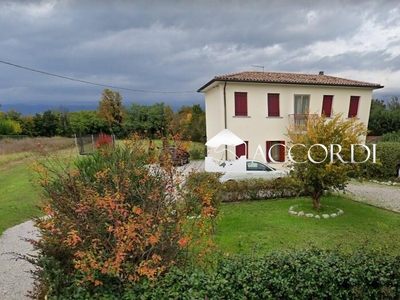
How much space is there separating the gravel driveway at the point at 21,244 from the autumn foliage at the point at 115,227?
2.31 ft

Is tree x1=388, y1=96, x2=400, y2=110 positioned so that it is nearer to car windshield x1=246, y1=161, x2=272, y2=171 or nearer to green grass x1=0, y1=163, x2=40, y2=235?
car windshield x1=246, y1=161, x2=272, y2=171

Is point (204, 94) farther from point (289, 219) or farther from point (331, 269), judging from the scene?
point (331, 269)

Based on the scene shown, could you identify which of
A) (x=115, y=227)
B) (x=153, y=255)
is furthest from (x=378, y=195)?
(x=115, y=227)

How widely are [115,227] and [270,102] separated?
1650 cm

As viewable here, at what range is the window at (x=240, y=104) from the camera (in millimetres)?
17484

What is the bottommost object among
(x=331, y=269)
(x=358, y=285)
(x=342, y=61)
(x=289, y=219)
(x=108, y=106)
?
(x=289, y=219)

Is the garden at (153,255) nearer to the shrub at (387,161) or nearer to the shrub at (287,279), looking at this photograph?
the shrub at (287,279)

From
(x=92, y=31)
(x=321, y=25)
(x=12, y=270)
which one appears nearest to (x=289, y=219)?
(x=12, y=270)

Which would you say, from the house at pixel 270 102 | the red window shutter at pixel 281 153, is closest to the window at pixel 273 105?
the house at pixel 270 102

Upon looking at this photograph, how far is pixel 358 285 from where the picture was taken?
3.34 metres

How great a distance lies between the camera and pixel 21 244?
6.98 meters

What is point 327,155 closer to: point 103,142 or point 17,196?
point 103,142

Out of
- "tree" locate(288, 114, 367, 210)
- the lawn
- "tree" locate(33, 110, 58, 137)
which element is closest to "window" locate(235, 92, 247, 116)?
"tree" locate(288, 114, 367, 210)

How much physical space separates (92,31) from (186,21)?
4.01 metres
